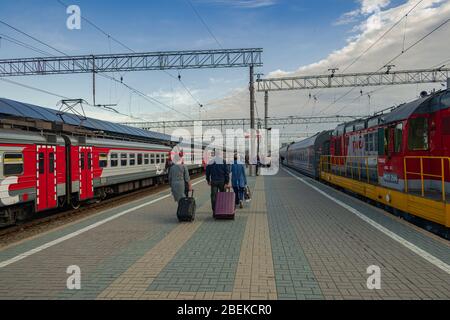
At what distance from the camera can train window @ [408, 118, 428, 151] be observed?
925 centimetres

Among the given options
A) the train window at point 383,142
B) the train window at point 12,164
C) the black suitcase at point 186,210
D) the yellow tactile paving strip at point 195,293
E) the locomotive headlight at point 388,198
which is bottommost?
the yellow tactile paving strip at point 195,293

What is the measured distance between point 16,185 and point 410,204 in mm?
10542

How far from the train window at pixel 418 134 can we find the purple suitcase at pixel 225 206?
5.07 meters

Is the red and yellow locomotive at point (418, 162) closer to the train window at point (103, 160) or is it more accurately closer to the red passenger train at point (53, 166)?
the red passenger train at point (53, 166)

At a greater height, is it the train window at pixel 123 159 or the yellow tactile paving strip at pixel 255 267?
the train window at pixel 123 159

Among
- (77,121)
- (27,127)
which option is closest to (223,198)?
(27,127)

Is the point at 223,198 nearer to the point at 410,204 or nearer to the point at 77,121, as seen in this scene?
the point at 410,204

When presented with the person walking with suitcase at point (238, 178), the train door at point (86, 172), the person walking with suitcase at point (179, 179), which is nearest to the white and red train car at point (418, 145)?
the person walking with suitcase at point (238, 178)

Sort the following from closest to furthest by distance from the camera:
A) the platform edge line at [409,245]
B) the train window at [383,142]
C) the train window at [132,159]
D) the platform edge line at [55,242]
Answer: the platform edge line at [409,245] → the platform edge line at [55,242] → the train window at [383,142] → the train window at [132,159]

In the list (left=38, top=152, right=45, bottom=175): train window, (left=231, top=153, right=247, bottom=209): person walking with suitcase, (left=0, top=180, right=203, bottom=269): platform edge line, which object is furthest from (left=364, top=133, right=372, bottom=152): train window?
(left=38, top=152, right=45, bottom=175): train window

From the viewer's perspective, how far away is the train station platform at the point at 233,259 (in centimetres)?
482
